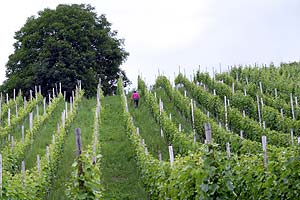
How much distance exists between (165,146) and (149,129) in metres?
3.13

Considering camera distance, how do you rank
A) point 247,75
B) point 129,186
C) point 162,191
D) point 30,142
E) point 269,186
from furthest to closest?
point 247,75, point 30,142, point 129,186, point 162,191, point 269,186

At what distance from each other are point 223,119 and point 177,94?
13.7ft

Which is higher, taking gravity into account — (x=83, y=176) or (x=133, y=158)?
(x=83, y=176)

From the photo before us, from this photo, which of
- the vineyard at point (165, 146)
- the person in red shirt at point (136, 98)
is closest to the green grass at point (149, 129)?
the vineyard at point (165, 146)

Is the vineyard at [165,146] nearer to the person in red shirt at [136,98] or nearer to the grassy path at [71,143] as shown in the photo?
the grassy path at [71,143]

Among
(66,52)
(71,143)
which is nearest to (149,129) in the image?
(71,143)

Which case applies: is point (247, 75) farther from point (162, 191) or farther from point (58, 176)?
point (162, 191)

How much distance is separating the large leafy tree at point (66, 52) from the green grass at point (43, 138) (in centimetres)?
954

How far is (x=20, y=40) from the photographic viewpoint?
4103cm

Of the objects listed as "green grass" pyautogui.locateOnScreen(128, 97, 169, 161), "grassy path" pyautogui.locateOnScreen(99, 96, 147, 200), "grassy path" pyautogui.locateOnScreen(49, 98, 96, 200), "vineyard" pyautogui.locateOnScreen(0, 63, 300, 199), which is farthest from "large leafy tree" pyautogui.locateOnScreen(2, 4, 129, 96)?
"grassy path" pyautogui.locateOnScreen(99, 96, 147, 200)

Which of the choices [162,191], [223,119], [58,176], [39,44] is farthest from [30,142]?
[39,44]

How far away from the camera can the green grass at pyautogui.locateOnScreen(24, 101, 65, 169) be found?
18605 mm

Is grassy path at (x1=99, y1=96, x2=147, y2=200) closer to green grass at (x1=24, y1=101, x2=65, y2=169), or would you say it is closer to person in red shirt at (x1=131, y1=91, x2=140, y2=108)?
person in red shirt at (x1=131, y1=91, x2=140, y2=108)

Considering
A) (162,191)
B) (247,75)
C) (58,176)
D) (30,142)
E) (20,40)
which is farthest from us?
(20,40)
